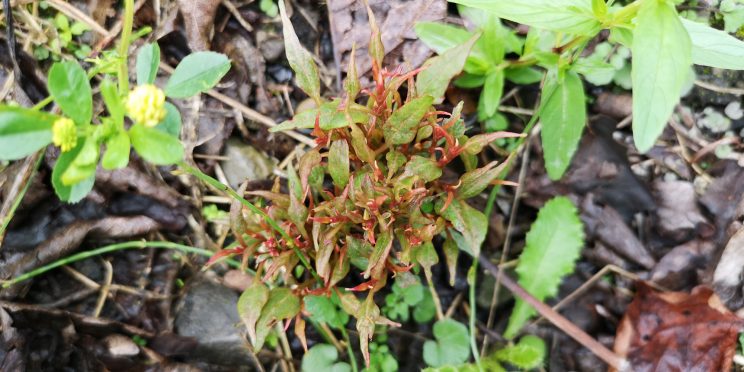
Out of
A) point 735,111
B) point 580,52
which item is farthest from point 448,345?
point 735,111

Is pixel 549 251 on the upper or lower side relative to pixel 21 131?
lower

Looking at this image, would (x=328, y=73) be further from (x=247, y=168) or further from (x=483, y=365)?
(x=483, y=365)

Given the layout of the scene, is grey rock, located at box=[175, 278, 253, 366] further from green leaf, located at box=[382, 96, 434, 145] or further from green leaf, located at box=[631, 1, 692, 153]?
green leaf, located at box=[631, 1, 692, 153]

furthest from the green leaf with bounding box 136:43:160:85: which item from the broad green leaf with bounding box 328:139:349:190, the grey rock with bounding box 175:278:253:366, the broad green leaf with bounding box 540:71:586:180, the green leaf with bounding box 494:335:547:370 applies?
the green leaf with bounding box 494:335:547:370

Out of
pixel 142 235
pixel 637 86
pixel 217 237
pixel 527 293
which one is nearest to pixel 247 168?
pixel 217 237

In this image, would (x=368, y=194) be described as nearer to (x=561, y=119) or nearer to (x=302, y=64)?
(x=302, y=64)

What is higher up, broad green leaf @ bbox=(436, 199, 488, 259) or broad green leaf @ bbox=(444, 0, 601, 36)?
broad green leaf @ bbox=(444, 0, 601, 36)
